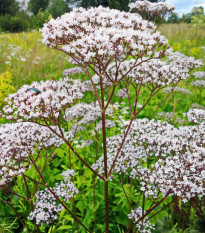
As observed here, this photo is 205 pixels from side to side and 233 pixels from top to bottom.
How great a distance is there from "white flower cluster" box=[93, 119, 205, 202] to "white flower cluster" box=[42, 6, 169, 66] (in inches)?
42.3

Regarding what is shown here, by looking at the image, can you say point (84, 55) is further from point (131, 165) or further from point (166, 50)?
point (131, 165)

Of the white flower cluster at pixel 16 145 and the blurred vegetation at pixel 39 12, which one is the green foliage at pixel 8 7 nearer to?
the blurred vegetation at pixel 39 12

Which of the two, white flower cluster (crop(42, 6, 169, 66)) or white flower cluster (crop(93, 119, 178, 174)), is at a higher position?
white flower cluster (crop(42, 6, 169, 66))

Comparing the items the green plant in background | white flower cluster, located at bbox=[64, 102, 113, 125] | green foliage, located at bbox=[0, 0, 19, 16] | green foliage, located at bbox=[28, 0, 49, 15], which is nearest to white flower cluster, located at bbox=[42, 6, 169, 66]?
white flower cluster, located at bbox=[64, 102, 113, 125]

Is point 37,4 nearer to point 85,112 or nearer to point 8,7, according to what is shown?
point 8,7

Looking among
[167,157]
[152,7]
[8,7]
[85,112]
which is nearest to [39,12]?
[8,7]

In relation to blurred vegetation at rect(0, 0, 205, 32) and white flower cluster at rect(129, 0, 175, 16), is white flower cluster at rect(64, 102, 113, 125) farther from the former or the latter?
blurred vegetation at rect(0, 0, 205, 32)

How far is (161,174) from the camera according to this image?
238 cm

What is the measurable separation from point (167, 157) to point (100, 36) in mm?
1631

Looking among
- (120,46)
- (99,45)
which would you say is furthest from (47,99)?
(120,46)

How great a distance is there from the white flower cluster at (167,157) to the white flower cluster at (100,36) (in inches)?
42.3

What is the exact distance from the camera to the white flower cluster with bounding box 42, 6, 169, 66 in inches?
95.0

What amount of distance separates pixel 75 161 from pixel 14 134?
2044 mm

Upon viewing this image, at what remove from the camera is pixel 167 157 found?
9.14 ft
